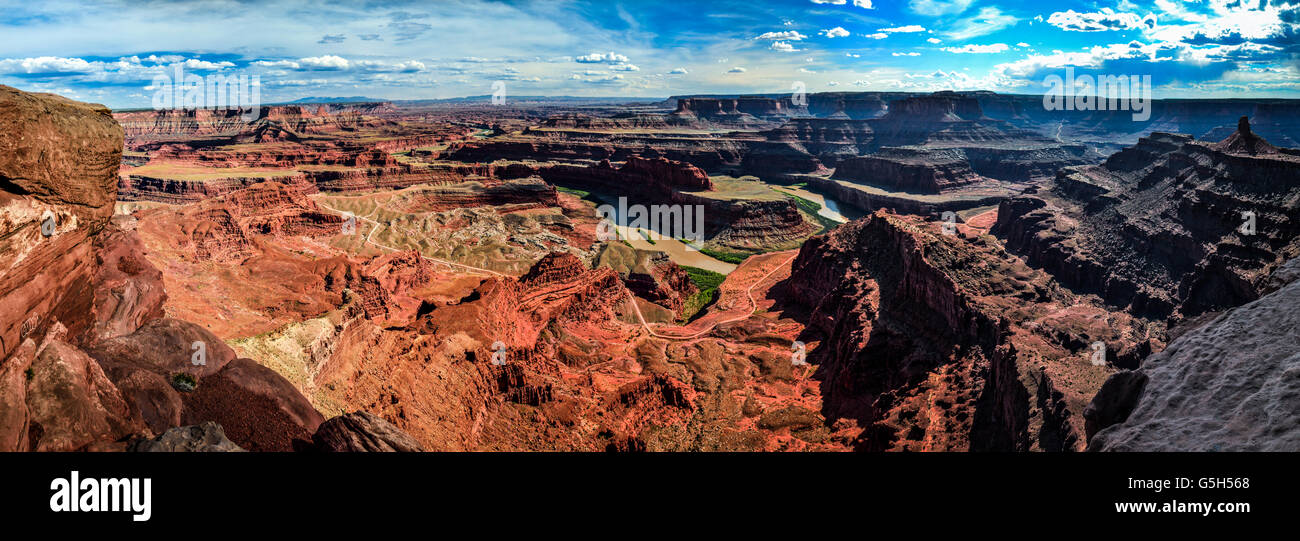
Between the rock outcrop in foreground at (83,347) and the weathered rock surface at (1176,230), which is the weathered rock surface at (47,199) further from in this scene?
the weathered rock surface at (1176,230)

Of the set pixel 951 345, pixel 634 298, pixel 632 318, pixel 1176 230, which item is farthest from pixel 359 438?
pixel 1176 230

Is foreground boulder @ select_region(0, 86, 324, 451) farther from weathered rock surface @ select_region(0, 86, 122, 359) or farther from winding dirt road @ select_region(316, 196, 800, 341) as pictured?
winding dirt road @ select_region(316, 196, 800, 341)

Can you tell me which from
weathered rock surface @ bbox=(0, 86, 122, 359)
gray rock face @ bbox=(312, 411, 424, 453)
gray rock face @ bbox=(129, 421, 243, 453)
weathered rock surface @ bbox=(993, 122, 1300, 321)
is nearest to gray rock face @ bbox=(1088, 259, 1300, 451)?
gray rock face @ bbox=(312, 411, 424, 453)

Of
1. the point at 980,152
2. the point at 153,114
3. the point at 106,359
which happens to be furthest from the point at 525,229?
the point at 153,114

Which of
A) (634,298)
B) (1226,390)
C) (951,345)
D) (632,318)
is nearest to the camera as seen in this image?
(1226,390)

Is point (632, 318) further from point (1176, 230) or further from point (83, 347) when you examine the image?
point (1176, 230)

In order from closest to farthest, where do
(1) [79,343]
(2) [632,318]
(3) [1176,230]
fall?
(1) [79,343] → (2) [632,318] → (3) [1176,230]

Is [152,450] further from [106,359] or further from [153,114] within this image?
[153,114]
